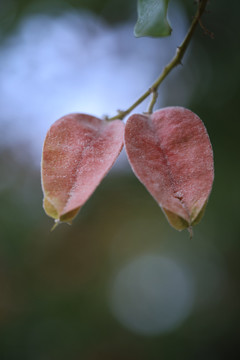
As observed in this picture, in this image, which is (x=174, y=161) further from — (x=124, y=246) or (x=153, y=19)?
(x=124, y=246)

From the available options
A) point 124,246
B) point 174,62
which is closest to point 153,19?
point 174,62

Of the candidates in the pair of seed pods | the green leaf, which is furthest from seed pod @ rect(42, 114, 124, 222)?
the green leaf

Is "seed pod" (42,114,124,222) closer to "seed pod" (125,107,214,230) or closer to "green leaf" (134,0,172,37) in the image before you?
"seed pod" (125,107,214,230)

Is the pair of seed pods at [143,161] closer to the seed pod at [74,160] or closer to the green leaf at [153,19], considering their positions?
the seed pod at [74,160]

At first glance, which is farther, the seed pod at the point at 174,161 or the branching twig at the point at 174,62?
the branching twig at the point at 174,62

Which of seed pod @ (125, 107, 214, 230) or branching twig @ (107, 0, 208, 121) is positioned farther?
branching twig @ (107, 0, 208, 121)

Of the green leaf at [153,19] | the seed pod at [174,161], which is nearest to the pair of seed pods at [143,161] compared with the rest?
the seed pod at [174,161]

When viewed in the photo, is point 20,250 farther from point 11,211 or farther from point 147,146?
point 147,146

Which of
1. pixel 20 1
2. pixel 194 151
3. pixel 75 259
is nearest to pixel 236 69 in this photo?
pixel 20 1
